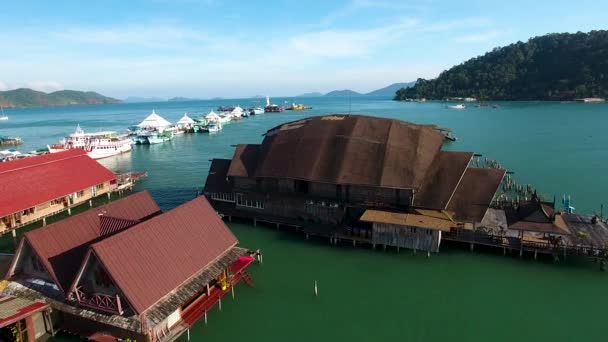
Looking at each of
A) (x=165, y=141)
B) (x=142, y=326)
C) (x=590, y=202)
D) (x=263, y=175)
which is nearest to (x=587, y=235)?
(x=590, y=202)

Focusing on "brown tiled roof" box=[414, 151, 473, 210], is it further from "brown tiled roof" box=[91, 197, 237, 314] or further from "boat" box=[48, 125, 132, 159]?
"boat" box=[48, 125, 132, 159]

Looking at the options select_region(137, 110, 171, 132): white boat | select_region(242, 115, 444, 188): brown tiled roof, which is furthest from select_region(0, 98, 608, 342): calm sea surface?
select_region(137, 110, 171, 132): white boat

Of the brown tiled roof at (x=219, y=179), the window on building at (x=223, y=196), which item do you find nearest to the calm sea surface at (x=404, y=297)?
the window on building at (x=223, y=196)

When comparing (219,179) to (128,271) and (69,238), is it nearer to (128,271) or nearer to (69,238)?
(69,238)

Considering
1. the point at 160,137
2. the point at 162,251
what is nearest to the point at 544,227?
the point at 162,251

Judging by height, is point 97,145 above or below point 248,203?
above
